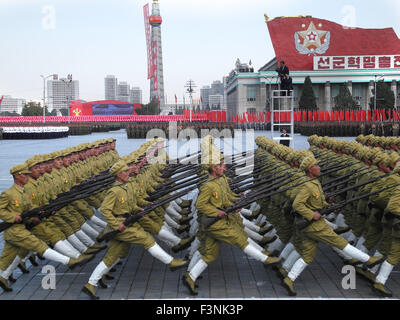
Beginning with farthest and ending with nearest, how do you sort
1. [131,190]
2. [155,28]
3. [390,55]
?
[155,28]
[390,55]
[131,190]

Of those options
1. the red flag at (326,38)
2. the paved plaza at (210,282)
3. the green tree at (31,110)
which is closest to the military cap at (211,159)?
the paved plaza at (210,282)

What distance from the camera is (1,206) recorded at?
20.8 ft

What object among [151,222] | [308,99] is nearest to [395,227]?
[151,222]

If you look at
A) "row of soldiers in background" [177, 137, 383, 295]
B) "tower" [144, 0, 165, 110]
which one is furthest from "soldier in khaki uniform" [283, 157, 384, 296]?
"tower" [144, 0, 165, 110]

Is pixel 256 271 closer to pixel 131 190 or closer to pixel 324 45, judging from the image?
pixel 131 190

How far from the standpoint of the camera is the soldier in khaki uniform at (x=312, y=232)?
20.5ft

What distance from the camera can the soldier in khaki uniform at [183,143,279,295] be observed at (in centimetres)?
638

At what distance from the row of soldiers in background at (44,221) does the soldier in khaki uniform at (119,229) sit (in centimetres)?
43

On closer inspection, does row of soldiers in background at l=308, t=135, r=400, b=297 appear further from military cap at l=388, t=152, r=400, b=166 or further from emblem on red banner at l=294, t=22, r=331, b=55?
emblem on red banner at l=294, t=22, r=331, b=55
